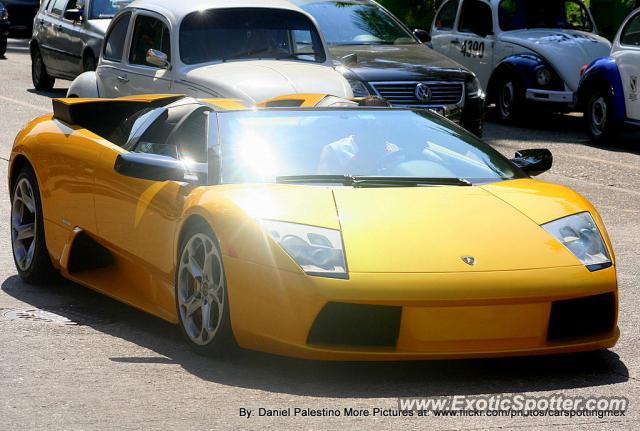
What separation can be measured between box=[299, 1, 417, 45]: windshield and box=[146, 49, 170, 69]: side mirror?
351cm

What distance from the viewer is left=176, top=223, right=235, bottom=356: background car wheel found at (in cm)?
602

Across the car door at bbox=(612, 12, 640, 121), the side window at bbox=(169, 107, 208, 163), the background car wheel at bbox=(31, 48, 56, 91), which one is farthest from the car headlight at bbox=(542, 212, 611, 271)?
the background car wheel at bbox=(31, 48, 56, 91)

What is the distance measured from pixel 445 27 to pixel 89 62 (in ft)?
16.6

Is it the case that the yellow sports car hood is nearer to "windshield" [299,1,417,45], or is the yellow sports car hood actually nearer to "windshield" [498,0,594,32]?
"windshield" [299,1,417,45]

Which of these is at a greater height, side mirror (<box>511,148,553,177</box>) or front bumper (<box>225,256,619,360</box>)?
side mirror (<box>511,148,553,177</box>)

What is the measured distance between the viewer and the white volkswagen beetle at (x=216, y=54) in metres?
12.1

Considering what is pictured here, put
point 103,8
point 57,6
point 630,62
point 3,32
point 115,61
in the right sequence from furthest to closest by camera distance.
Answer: point 3,32
point 57,6
point 103,8
point 630,62
point 115,61

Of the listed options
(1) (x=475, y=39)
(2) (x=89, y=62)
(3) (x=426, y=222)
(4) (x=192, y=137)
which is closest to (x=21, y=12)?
(2) (x=89, y=62)

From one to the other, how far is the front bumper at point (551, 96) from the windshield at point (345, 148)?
11.0 meters

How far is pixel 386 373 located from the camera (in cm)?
589

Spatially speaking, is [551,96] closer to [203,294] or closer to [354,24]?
[354,24]

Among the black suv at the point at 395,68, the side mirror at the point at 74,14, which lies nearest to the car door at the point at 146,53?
the black suv at the point at 395,68

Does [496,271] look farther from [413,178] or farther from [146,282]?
[146,282]

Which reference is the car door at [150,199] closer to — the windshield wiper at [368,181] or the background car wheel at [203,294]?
the background car wheel at [203,294]
